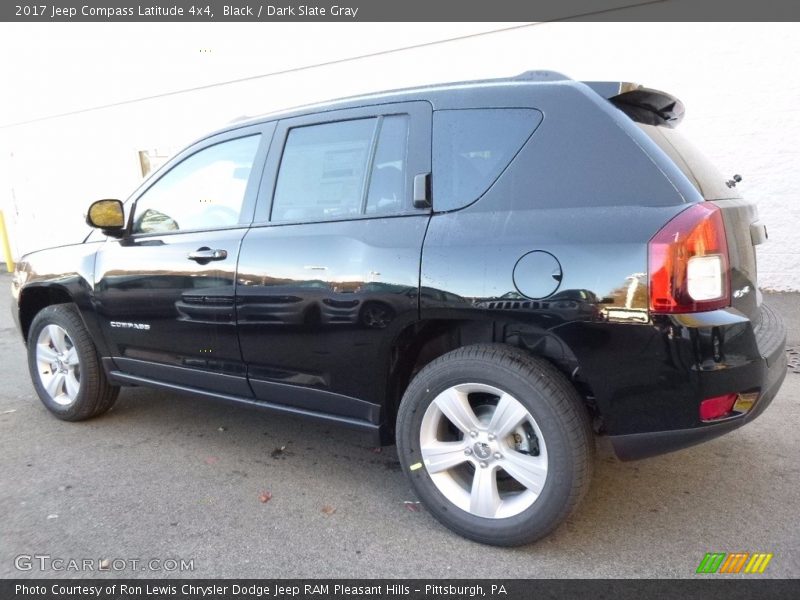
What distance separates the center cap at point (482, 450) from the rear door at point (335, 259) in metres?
0.51

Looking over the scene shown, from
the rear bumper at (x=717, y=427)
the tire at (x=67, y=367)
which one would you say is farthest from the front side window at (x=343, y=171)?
the tire at (x=67, y=367)

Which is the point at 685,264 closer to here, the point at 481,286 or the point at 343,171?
the point at 481,286

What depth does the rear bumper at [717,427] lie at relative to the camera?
2.11 m

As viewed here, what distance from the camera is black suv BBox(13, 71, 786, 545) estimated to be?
6.84 feet

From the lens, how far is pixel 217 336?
308cm

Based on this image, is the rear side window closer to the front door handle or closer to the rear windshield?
the rear windshield

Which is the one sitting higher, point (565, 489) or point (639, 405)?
point (639, 405)

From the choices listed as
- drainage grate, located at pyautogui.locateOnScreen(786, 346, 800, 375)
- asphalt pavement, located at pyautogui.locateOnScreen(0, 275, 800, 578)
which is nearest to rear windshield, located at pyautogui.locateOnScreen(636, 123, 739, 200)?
asphalt pavement, located at pyautogui.locateOnScreen(0, 275, 800, 578)

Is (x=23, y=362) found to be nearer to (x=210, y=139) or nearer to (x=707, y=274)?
(x=210, y=139)

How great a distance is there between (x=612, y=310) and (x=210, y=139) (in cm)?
253

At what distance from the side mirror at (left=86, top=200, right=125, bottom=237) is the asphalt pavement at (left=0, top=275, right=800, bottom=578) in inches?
53.6
